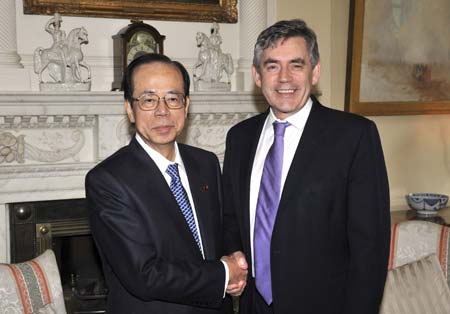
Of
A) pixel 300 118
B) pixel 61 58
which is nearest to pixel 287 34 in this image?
pixel 300 118

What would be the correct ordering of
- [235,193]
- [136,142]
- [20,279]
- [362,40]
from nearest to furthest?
[136,142], [235,193], [20,279], [362,40]

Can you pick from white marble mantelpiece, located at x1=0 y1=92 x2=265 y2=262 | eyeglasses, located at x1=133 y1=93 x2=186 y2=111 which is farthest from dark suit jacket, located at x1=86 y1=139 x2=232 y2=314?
white marble mantelpiece, located at x1=0 y1=92 x2=265 y2=262

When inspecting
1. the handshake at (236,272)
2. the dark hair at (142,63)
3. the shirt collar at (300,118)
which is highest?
the dark hair at (142,63)

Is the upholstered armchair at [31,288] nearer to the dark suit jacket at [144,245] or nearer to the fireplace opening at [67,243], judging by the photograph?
the dark suit jacket at [144,245]

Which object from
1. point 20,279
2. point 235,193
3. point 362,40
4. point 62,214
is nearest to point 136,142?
point 235,193

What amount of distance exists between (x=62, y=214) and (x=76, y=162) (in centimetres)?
35

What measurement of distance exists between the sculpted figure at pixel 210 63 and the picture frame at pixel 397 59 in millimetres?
934

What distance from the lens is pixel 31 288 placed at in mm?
2217

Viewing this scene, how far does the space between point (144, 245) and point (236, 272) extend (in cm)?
31

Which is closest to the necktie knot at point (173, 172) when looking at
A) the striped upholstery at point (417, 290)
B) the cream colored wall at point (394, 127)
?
the striped upholstery at point (417, 290)

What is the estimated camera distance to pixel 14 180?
3.26 meters

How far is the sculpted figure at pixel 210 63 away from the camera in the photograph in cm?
347

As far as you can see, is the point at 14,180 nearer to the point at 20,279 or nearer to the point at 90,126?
the point at 90,126

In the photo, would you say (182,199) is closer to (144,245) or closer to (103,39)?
(144,245)
